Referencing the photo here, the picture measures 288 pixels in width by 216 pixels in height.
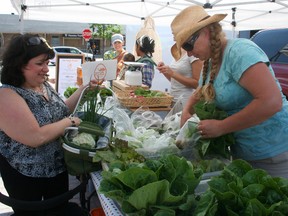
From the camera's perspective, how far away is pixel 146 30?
20.2 ft

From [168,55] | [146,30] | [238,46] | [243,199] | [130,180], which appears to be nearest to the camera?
[243,199]

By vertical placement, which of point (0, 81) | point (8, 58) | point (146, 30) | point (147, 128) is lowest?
point (147, 128)

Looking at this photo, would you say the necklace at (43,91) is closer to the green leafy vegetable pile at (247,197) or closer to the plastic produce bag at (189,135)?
the plastic produce bag at (189,135)

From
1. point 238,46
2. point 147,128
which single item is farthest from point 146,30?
point 238,46

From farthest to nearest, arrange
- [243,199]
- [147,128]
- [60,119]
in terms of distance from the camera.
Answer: [147,128] < [60,119] < [243,199]

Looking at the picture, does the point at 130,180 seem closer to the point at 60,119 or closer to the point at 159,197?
the point at 159,197

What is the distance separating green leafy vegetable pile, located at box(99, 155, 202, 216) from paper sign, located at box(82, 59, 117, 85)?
1.29 metres

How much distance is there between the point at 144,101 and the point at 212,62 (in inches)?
54.0

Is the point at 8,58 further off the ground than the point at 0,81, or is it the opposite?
the point at 8,58

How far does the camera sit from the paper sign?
7.75 ft

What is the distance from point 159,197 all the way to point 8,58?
1.30 metres

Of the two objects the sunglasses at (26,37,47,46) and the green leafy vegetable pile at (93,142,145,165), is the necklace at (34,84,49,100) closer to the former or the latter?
the sunglasses at (26,37,47,46)

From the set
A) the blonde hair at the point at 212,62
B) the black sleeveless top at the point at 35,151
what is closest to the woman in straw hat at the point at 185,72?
the blonde hair at the point at 212,62

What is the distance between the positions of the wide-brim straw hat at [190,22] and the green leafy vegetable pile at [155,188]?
0.69m
